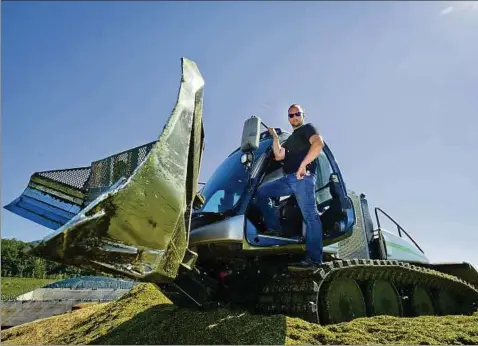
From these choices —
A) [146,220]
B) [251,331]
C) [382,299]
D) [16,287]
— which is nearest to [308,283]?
[251,331]

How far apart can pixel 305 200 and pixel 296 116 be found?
107 centimetres

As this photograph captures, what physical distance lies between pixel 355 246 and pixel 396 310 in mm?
1065

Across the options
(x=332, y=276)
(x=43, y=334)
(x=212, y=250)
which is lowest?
(x=43, y=334)

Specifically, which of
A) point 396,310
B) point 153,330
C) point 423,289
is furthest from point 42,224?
Answer: point 423,289

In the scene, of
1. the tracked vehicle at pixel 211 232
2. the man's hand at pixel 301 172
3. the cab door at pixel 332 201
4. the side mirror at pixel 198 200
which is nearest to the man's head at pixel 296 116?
the tracked vehicle at pixel 211 232

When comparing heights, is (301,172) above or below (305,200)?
above

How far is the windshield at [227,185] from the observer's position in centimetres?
474

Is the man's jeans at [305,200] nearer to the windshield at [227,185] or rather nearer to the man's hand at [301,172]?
the man's hand at [301,172]

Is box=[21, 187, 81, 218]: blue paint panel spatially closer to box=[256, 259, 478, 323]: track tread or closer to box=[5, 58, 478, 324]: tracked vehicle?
box=[5, 58, 478, 324]: tracked vehicle

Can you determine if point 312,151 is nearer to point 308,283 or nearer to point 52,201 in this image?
point 308,283

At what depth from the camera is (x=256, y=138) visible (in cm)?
425

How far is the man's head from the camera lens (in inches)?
191

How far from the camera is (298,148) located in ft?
15.2

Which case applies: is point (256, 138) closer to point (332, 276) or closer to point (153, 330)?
point (332, 276)
